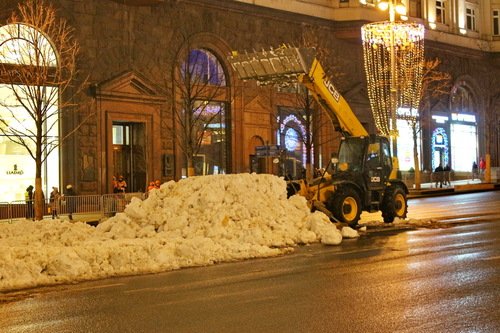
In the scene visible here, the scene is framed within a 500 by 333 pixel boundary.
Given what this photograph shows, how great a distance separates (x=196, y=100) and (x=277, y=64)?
14285 millimetres

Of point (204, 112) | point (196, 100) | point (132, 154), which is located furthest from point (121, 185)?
point (204, 112)

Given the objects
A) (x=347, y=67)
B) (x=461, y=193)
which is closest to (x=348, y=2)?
(x=347, y=67)

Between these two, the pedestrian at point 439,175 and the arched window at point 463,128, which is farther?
the arched window at point 463,128

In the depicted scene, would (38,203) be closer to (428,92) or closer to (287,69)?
(287,69)

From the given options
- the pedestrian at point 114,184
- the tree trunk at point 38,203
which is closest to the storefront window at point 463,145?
the pedestrian at point 114,184

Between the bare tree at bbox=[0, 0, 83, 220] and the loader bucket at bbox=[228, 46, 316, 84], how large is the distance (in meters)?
6.69

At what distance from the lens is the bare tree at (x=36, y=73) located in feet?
75.2

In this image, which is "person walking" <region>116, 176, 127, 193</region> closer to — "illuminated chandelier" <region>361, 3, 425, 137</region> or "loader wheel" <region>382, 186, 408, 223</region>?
"illuminated chandelier" <region>361, 3, 425, 137</region>

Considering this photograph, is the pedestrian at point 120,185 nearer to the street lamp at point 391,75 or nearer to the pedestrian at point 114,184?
the pedestrian at point 114,184

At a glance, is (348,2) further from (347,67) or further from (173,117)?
(173,117)

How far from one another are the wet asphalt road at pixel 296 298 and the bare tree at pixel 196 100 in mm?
18453

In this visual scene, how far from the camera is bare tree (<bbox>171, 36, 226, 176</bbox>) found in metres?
32.6

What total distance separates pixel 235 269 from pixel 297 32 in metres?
27.8

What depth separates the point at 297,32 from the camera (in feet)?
128
